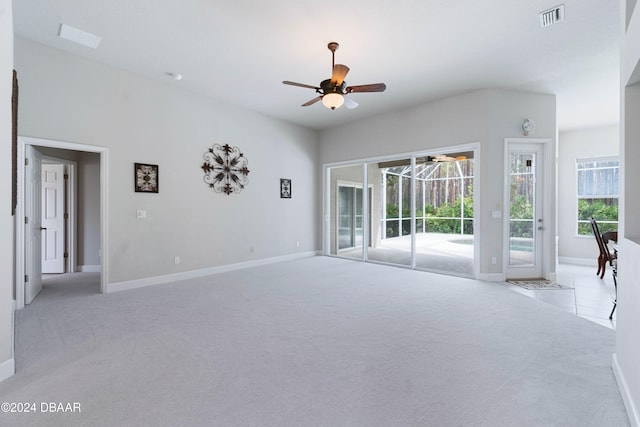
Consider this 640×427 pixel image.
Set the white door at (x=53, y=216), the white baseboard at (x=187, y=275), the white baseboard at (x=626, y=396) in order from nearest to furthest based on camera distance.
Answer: the white baseboard at (x=626, y=396), the white baseboard at (x=187, y=275), the white door at (x=53, y=216)

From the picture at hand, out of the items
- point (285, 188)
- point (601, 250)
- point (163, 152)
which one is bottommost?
point (601, 250)

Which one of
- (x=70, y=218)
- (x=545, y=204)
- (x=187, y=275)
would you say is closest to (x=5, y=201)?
(x=187, y=275)

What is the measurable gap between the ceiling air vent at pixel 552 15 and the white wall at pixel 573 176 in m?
5.02

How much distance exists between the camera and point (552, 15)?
9.87 feet

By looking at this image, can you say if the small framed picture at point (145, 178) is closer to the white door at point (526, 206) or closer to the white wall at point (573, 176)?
the white door at point (526, 206)

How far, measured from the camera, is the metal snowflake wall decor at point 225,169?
5.45 m

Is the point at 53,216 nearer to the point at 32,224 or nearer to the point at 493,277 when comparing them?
the point at 32,224

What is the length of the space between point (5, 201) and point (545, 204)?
672 cm

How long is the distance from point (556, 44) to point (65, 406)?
5691mm

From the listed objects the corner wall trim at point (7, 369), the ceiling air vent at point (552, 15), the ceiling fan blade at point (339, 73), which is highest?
the ceiling air vent at point (552, 15)

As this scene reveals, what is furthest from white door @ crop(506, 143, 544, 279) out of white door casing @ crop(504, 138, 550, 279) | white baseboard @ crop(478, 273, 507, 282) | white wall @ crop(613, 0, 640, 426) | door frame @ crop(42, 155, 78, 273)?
door frame @ crop(42, 155, 78, 273)

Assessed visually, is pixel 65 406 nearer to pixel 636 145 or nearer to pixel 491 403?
pixel 491 403

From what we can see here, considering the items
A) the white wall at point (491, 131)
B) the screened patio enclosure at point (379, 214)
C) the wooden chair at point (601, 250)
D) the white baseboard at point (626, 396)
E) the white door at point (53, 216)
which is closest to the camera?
the white baseboard at point (626, 396)

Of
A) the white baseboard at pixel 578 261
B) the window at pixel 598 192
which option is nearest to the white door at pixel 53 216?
the white baseboard at pixel 578 261
